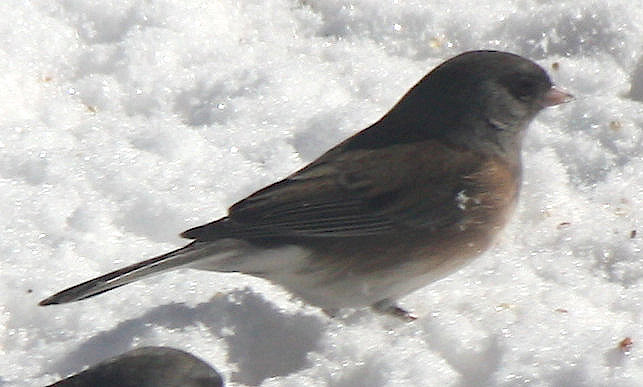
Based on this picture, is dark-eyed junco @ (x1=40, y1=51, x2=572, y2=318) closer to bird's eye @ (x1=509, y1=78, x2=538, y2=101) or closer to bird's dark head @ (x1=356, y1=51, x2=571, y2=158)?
bird's dark head @ (x1=356, y1=51, x2=571, y2=158)

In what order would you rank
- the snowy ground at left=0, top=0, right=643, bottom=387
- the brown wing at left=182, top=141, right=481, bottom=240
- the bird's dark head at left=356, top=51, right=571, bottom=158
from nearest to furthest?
the snowy ground at left=0, top=0, right=643, bottom=387 < the brown wing at left=182, top=141, right=481, bottom=240 < the bird's dark head at left=356, top=51, right=571, bottom=158

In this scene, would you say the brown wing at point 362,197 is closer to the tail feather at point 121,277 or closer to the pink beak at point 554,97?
the tail feather at point 121,277

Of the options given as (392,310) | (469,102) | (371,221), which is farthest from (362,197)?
(469,102)

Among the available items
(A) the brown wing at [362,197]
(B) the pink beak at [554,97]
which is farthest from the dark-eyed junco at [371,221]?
(B) the pink beak at [554,97]

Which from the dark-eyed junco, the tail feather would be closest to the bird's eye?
the dark-eyed junco

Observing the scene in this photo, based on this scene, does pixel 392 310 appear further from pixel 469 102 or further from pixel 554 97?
pixel 554 97
